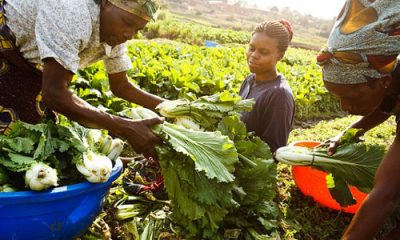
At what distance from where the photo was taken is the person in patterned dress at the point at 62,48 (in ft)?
7.25

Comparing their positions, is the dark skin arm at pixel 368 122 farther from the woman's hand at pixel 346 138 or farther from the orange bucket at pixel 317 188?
the orange bucket at pixel 317 188

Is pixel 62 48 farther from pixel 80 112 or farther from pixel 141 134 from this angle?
pixel 141 134

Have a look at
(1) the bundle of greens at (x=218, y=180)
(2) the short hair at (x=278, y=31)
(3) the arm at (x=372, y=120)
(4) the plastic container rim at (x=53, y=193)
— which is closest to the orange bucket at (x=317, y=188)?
(3) the arm at (x=372, y=120)

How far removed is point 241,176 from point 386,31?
135 centimetres

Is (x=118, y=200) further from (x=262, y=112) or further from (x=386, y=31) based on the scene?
(x=386, y=31)

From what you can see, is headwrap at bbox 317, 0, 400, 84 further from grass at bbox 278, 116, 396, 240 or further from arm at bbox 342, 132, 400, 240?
grass at bbox 278, 116, 396, 240

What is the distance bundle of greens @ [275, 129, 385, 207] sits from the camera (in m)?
2.81

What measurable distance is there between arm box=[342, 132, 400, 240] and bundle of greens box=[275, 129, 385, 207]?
1236mm

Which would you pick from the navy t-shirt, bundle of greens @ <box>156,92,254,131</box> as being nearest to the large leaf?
bundle of greens @ <box>156,92,254,131</box>

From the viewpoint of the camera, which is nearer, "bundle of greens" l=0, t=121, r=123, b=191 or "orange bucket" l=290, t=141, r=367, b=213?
A: "bundle of greens" l=0, t=121, r=123, b=191

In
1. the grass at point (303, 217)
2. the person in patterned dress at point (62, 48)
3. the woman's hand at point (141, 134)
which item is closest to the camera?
the person in patterned dress at point (62, 48)

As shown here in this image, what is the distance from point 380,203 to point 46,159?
1.77 metres

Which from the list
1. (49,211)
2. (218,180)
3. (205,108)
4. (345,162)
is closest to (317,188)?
(345,162)

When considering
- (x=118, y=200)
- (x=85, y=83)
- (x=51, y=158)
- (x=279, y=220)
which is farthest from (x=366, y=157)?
(x=85, y=83)
